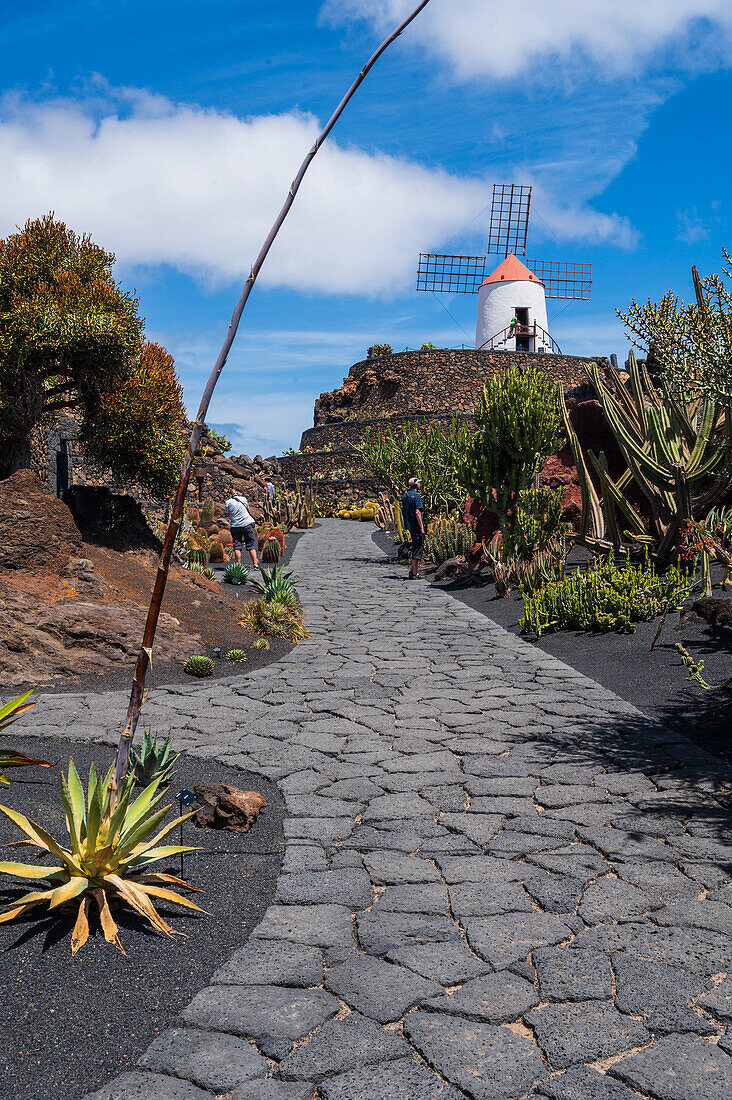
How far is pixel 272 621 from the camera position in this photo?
396 inches

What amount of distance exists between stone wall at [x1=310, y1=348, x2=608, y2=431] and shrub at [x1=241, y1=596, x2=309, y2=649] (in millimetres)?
37539

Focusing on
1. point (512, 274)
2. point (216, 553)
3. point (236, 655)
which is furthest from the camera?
point (512, 274)

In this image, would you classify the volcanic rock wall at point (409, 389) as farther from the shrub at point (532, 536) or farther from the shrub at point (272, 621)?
the shrub at point (272, 621)

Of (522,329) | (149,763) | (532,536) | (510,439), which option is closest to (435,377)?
(522,329)

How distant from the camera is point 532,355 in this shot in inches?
1972

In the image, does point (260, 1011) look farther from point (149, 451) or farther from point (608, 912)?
point (149, 451)

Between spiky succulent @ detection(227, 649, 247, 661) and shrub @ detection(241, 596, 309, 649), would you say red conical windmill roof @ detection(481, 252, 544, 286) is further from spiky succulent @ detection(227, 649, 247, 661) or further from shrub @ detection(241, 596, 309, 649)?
spiky succulent @ detection(227, 649, 247, 661)

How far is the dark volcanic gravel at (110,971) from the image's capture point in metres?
2.69

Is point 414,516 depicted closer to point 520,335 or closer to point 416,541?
point 416,541

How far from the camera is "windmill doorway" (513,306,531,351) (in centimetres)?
5262

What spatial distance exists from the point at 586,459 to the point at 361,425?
32213 millimetres

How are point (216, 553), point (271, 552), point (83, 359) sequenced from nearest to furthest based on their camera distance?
1. point (83, 359)
2. point (271, 552)
3. point (216, 553)

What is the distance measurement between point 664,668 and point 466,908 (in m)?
4.75

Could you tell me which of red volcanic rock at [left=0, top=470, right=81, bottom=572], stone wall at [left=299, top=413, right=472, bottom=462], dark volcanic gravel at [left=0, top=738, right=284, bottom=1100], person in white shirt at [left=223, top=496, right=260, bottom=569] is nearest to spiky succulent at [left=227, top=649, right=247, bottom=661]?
red volcanic rock at [left=0, top=470, right=81, bottom=572]
